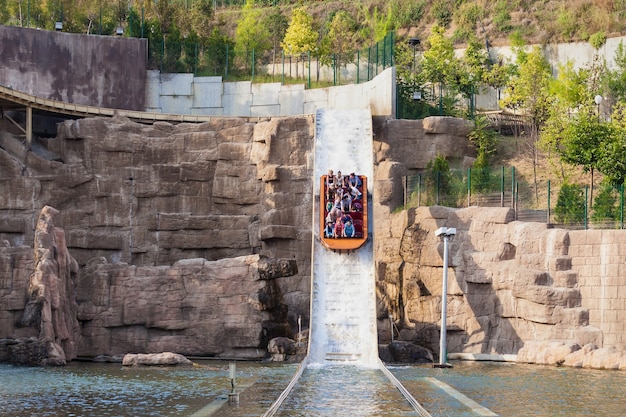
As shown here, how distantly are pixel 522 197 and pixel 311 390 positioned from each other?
55.6 feet

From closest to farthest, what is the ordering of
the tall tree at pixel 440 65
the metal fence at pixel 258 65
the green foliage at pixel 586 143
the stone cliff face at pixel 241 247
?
the stone cliff face at pixel 241 247
the green foliage at pixel 586 143
the metal fence at pixel 258 65
the tall tree at pixel 440 65

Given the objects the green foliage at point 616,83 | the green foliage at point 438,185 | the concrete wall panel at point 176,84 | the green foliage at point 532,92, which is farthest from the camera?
the green foliage at point 616,83

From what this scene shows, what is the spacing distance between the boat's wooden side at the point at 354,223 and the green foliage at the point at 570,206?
6.93 meters

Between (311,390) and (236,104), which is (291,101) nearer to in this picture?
(236,104)

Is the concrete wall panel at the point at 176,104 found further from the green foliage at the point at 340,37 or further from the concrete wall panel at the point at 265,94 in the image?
the green foliage at the point at 340,37

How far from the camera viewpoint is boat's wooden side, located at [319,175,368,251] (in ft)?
137

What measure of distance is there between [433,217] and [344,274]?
→ 389cm

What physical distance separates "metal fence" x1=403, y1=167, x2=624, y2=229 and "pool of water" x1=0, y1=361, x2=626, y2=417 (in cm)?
650

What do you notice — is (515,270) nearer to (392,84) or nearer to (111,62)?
(392,84)

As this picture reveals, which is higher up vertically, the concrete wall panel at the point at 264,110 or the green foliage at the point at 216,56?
the green foliage at the point at 216,56

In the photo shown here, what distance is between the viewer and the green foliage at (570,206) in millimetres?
39969

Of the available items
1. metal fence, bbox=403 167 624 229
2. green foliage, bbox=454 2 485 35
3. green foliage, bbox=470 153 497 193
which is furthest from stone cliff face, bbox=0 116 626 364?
green foliage, bbox=454 2 485 35

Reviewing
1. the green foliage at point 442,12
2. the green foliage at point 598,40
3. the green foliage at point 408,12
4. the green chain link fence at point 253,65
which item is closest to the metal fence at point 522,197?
the green chain link fence at point 253,65

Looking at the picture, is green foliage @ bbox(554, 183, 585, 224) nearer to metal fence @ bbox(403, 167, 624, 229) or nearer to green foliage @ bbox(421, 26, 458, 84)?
metal fence @ bbox(403, 167, 624, 229)
